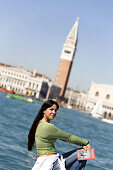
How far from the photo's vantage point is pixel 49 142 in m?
3.67

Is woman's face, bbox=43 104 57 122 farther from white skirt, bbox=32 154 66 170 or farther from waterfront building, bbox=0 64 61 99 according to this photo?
waterfront building, bbox=0 64 61 99

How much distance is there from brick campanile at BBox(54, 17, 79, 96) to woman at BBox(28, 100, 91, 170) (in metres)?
87.0

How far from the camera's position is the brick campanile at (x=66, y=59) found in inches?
3610

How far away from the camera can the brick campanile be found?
91688 mm

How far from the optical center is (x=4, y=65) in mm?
98750

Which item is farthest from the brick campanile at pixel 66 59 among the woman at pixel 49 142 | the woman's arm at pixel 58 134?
the woman's arm at pixel 58 134

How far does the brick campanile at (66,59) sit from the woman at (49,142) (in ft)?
285

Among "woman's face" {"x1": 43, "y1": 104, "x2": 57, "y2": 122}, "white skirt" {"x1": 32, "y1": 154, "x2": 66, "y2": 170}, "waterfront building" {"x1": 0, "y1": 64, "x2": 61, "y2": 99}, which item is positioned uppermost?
"woman's face" {"x1": 43, "y1": 104, "x2": 57, "y2": 122}

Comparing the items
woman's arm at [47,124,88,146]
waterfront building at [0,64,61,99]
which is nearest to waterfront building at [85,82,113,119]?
waterfront building at [0,64,61,99]

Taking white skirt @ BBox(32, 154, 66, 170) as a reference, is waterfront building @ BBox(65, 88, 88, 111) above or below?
below

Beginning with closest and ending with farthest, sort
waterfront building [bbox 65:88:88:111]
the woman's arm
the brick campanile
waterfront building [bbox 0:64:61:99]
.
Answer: the woman's arm < waterfront building [bbox 0:64:61:99] < the brick campanile < waterfront building [bbox 65:88:88:111]

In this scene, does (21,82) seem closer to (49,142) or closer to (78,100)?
(78,100)

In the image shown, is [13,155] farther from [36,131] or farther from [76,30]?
[76,30]

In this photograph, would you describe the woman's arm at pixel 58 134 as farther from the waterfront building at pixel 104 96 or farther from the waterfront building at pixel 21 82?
the waterfront building at pixel 21 82
